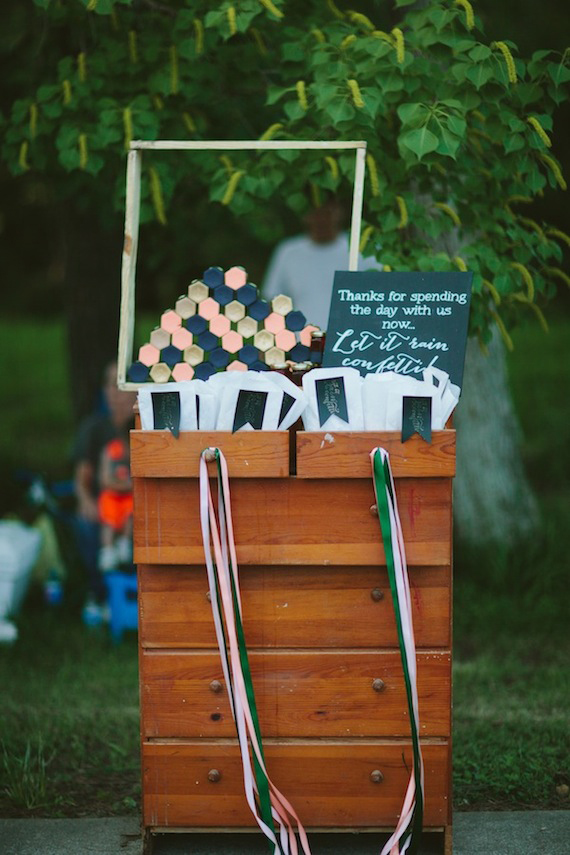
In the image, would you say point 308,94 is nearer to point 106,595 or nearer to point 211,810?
point 211,810

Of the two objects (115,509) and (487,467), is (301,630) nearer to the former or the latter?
(115,509)

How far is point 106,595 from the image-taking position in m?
6.23

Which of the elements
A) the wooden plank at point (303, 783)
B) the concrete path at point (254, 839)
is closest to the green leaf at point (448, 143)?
the wooden plank at point (303, 783)

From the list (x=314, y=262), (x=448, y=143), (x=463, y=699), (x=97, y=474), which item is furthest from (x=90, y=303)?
(x=448, y=143)

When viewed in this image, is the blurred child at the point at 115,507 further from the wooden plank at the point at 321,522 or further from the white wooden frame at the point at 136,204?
the wooden plank at the point at 321,522

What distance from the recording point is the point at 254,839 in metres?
3.49

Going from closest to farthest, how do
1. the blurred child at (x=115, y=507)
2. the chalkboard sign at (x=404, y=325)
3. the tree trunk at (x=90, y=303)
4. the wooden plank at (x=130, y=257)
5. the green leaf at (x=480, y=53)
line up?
the chalkboard sign at (x=404, y=325), the wooden plank at (x=130, y=257), the green leaf at (x=480, y=53), the blurred child at (x=115, y=507), the tree trunk at (x=90, y=303)

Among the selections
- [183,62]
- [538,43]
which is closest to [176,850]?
[183,62]

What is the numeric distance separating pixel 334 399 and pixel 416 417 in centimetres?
23

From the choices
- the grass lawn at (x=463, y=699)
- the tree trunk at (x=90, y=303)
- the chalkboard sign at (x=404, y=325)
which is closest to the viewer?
the chalkboard sign at (x=404, y=325)

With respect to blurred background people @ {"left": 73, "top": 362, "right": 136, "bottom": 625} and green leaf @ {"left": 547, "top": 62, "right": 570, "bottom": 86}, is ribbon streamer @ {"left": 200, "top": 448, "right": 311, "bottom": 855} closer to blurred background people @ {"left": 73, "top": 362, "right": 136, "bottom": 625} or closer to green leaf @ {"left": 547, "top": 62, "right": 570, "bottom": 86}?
green leaf @ {"left": 547, "top": 62, "right": 570, "bottom": 86}

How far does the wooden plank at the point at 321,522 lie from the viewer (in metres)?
3.13

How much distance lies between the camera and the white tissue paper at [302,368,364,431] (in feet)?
10.2

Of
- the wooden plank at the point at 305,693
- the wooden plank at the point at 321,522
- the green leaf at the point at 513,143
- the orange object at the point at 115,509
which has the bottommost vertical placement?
the wooden plank at the point at 305,693
